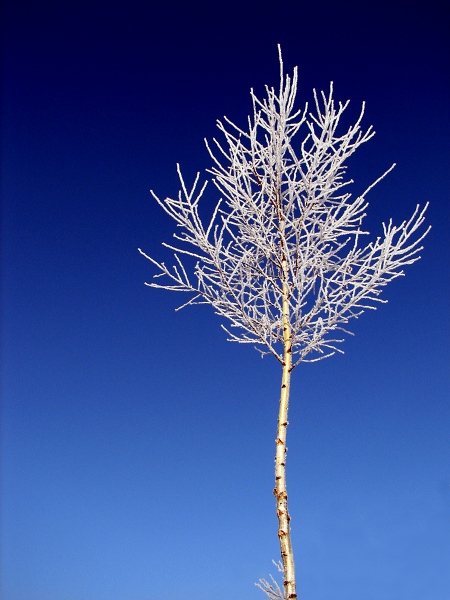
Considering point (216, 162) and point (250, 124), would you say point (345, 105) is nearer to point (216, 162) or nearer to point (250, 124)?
point (250, 124)

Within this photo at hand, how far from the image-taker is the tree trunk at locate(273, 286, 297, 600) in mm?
3688

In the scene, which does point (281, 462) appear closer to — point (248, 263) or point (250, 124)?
point (248, 263)

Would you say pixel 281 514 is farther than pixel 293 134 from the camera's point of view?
No

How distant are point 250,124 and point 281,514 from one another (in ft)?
12.1

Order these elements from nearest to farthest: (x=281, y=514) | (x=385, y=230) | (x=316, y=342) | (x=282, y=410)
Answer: (x=281, y=514), (x=282, y=410), (x=316, y=342), (x=385, y=230)

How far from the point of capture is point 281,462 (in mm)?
4023

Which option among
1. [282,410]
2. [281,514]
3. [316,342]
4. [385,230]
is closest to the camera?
[281,514]

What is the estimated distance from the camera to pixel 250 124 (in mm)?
5215

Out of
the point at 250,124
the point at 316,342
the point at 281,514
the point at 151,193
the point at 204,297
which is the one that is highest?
the point at 250,124

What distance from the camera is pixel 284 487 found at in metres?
3.92

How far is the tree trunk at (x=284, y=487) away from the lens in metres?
3.69

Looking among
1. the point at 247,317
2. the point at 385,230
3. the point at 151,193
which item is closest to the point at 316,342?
the point at 247,317

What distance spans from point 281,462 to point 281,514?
1.27 ft

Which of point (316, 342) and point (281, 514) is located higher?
point (316, 342)
